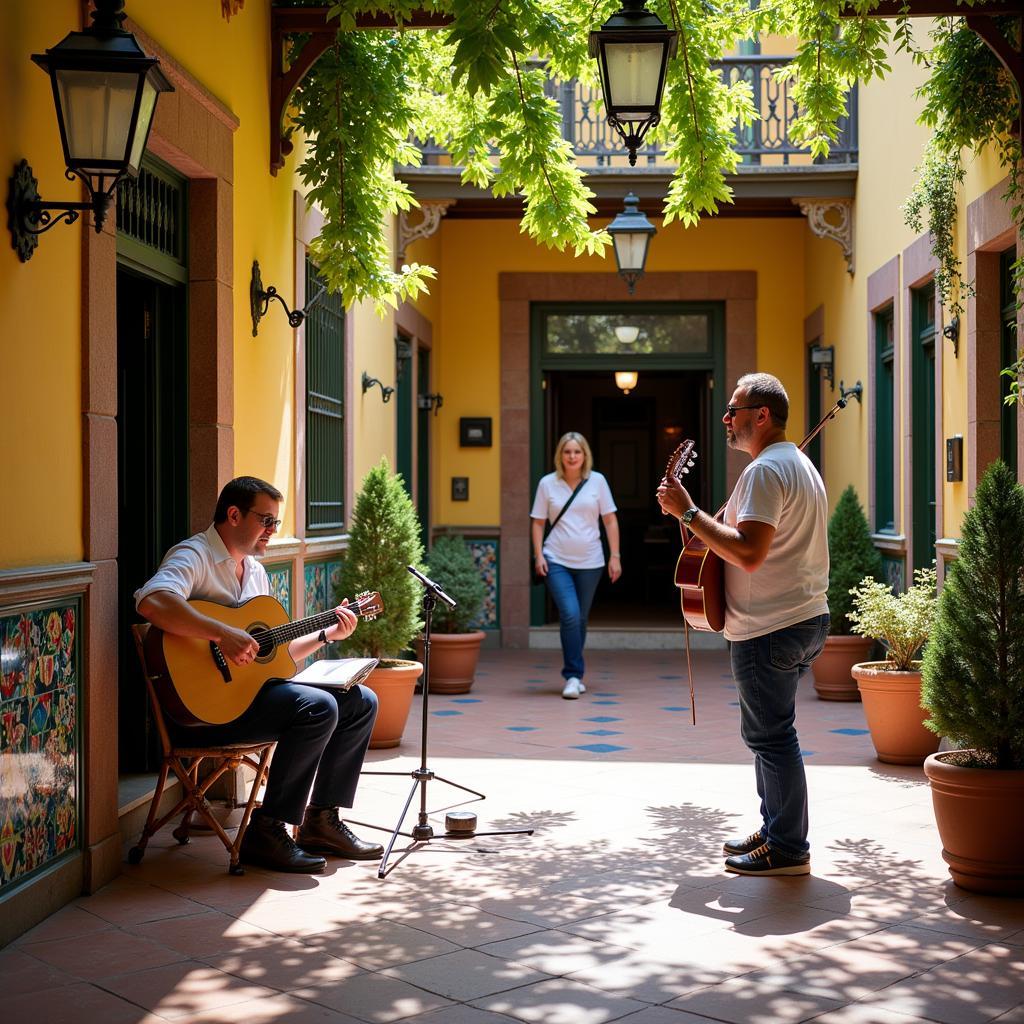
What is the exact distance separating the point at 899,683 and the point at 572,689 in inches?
123

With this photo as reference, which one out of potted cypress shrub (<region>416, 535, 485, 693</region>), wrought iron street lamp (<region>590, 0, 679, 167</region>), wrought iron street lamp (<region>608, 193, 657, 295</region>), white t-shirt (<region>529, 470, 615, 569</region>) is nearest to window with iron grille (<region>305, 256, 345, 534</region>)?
potted cypress shrub (<region>416, 535, 485, 693</region>)

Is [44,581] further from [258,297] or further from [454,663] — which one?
[454,663]

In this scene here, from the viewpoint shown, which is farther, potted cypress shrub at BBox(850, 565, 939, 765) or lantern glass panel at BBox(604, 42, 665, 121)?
potted cypress shrub at BBox(850, 565, 939, 765)

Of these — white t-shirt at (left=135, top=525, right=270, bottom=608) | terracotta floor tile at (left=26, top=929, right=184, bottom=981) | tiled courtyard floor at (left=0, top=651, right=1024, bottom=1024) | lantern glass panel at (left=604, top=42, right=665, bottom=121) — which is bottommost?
tiled courtyard floor at (left=0, top=651, right=1024, bottom=1024)

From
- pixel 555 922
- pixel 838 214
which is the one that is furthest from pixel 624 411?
pixel 555 922

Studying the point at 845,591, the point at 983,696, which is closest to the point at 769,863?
the point at 983,696

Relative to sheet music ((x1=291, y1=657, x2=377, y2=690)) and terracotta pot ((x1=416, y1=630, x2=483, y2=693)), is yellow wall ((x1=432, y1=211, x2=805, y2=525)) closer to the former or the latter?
terracotta pot ((x1=416, y1=630, x2=483, y2=693))

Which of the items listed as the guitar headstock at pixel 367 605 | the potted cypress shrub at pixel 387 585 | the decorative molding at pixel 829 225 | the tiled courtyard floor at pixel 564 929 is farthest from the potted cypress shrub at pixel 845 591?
the guitar headstock at pixel 367 605

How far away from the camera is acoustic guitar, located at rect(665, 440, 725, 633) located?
15.8ft

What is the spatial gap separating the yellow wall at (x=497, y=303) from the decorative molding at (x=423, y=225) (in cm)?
204

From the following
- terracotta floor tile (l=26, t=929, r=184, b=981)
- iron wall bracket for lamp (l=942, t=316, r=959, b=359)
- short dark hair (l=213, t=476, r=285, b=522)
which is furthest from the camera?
iron wall bracket for lamp (l=942, t=316, r=959, b=359)

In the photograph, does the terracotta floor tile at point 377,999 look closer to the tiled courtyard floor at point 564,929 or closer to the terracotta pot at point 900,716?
the tiled courtyard floor at point 564,929

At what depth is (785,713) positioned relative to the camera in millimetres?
4742

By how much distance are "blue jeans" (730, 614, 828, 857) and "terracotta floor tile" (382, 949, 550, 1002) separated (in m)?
1.35
